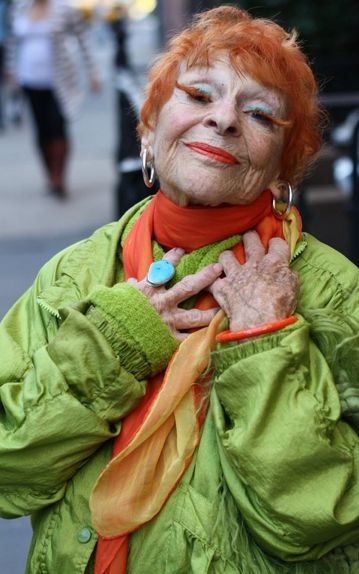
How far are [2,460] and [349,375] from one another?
2.63ft

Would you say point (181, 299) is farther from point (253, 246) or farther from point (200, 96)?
point (200, 96)

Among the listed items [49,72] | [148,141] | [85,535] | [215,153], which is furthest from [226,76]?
[49,72]

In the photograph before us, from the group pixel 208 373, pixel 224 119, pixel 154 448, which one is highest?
pixel 224 119

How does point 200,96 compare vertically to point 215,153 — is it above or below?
above

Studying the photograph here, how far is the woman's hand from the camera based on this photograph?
96.4 inches

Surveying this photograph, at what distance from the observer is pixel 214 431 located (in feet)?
8.24

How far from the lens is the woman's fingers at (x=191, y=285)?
2.54 m

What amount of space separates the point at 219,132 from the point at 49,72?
8.47m

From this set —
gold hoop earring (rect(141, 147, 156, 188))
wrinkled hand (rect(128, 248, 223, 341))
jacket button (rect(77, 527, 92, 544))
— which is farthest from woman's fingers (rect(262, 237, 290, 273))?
jacket button (rect(77, 527, 92, 544))

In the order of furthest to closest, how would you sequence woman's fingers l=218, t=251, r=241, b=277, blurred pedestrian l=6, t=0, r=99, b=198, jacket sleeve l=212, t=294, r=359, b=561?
blurred pedestrian l=6, t=0, r=99, b=198 < woman's fingers l=218, t=251, r=241, b=277 < jacket sleeve l=212, t=294, r=359, b=561

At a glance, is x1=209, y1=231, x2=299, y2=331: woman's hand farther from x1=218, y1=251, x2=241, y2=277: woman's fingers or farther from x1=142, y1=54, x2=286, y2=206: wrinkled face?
x1=142, y1=54, x2=286, y2=206: wrinkled face

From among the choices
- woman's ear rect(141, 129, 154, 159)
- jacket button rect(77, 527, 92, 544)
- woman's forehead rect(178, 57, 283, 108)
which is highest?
woman's forehead rect(178, 57, 283, 108)

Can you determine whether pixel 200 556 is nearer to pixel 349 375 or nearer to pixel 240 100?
pixel 349 375

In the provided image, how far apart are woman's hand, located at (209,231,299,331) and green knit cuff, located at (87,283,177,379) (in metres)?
0.16
